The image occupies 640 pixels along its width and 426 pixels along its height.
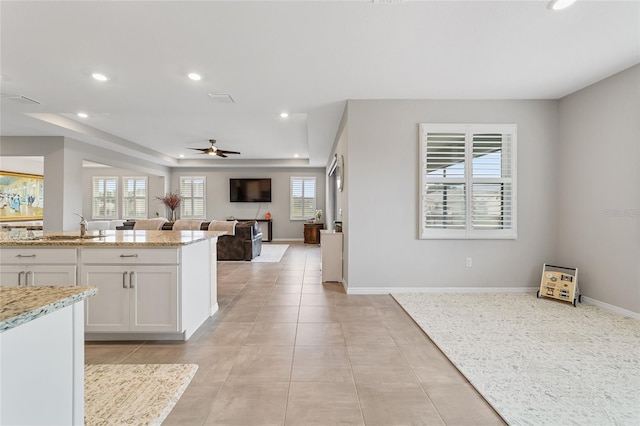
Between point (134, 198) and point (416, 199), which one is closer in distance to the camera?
point (416, 199)

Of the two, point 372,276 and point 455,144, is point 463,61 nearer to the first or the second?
point 455,144

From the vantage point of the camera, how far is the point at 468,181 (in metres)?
3.99

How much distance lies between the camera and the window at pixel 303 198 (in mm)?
10500

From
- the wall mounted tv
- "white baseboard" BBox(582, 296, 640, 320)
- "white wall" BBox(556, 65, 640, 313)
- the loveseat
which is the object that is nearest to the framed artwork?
the loveseat

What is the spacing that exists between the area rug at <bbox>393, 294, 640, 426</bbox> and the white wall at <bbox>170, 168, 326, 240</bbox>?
7155 millimetres

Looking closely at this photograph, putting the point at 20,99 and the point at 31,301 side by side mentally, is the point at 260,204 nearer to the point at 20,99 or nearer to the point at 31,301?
the point at 20,99

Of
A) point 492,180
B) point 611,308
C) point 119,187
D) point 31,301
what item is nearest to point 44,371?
point 31,301

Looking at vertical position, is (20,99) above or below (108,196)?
above

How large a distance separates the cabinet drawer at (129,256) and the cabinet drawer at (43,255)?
99mm

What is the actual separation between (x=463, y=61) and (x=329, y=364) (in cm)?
314

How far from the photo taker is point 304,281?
15.5ft

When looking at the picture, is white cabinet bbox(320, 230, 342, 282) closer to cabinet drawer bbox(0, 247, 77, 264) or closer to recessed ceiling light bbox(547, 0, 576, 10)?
cabinet drawer bbox(0, 247, 77, 264)

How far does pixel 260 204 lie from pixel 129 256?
8055mm

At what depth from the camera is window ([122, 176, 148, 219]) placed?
10453mm
